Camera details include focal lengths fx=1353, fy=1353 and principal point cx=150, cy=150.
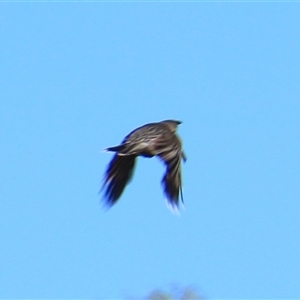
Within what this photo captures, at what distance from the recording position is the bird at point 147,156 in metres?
11.7

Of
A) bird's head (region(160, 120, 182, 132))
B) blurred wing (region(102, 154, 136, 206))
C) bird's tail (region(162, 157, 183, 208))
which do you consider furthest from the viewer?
bird's head (region(160, 120, 182, 132))

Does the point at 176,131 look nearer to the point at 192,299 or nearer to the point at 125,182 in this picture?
the point at 125,182

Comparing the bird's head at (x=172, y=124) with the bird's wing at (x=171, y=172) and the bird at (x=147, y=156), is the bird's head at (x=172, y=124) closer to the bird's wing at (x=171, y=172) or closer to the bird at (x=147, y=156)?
the bird at (x=147, y=156)

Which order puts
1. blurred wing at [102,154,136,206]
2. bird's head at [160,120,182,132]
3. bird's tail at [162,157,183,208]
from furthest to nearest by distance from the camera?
bird's head at [160,120,182,132]
blurred wing at [102,154,136,206]
bird's tail at [162,157,183,208]

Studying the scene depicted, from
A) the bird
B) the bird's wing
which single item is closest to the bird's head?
the bird

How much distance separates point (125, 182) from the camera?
12648 millimetres

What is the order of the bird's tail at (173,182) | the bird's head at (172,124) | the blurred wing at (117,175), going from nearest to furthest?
the bird's tail at (173,182) → the blurred wing at (117,175) → the bird's head at (172,124)

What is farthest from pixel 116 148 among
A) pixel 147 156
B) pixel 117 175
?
pixel 117 175

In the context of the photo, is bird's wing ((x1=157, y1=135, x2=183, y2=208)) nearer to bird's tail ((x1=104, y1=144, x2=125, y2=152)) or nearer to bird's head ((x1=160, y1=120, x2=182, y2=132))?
bird's tail ((x1=104, y1=144, x2=125, y2=152))

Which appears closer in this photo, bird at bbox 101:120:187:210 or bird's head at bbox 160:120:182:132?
bird at bbox 101:120:187:210

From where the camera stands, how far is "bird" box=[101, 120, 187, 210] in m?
11.7

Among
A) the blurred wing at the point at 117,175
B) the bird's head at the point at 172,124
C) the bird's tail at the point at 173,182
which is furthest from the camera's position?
the bird's head at the point at 172,124

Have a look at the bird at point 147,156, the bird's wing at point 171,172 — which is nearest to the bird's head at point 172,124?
the bird at point 147,156

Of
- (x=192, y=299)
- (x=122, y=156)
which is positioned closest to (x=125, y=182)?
(x=122, y=156)
